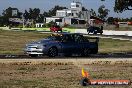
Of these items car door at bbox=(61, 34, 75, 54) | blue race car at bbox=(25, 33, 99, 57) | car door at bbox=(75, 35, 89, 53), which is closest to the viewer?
blue race car at bbox=(25, 33, 99, 57)

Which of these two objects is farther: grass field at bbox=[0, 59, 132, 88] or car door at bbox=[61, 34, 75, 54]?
car door at bbox=[61, 34, 75, 54]

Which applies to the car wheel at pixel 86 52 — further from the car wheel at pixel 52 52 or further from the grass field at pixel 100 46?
the grass field at pixel 100 46

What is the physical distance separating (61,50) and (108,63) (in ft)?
17.8

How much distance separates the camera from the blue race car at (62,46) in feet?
87.4

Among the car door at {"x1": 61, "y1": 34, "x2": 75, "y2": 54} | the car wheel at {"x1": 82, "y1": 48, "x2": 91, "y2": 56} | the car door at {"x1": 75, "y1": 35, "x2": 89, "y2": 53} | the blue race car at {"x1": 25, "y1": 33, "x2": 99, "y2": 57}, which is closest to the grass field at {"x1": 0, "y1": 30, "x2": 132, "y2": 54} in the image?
the blue race car at {"x1": 25, "y1": 33, "x2": 99, "y2": 57}

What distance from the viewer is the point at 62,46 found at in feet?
88.8

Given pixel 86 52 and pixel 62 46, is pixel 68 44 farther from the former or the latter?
pixel 86 52

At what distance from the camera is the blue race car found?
87.4 ft

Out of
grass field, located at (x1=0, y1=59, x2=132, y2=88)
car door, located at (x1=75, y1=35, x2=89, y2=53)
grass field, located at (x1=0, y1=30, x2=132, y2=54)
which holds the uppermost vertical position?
car door, located at (x1=75, y1=35, x2=89, y2=53)

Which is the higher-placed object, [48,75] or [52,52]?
[48,75]

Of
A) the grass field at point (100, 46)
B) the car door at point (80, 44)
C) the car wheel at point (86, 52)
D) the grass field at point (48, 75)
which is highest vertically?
the car door at point (80, 44)

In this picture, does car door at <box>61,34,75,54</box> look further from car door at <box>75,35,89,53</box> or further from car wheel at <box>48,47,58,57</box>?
car wheel at <box>48,47,58,57</box>

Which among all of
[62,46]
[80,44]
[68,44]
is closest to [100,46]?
[80,44]

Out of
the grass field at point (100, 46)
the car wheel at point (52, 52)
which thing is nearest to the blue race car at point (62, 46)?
the car wheel at point (52, 52)
